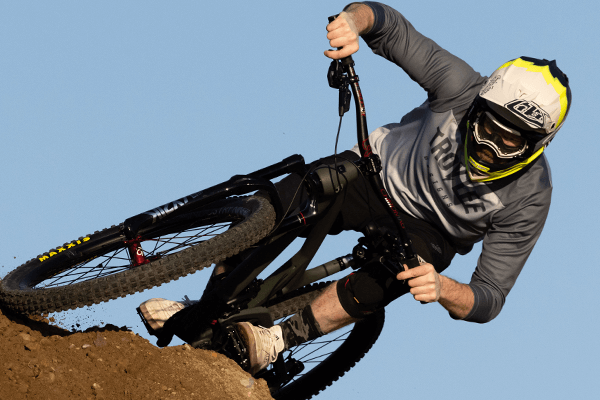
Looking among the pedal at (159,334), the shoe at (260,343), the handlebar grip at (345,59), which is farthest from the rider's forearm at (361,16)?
the pedal at (159,334)

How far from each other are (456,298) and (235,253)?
4.45 ft

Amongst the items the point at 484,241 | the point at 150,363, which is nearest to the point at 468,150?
the point at 484,241

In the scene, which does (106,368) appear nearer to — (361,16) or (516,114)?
(361,16)

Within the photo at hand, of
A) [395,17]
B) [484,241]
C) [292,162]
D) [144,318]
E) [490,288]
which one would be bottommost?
[490,288]

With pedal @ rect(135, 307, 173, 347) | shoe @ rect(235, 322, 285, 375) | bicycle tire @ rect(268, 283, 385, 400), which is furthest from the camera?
bicycle tire @ rect(268, 283, 385, 400)

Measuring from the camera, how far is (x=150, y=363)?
3900 mm

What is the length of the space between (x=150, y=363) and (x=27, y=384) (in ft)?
2.22

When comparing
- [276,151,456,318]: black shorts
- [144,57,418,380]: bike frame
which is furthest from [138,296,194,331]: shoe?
[276,151,456,318]: black shorts

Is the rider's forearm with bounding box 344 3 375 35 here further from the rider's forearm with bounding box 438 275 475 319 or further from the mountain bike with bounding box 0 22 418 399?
the rider's forearm with bounding box 438 275 475 319

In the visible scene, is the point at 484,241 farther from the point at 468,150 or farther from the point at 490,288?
the point at 468,150

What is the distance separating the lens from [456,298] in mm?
4078

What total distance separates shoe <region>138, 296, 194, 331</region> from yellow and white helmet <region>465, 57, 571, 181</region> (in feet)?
7.18

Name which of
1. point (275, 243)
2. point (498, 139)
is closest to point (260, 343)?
point (275, 243)

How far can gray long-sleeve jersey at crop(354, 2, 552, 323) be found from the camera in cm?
433
